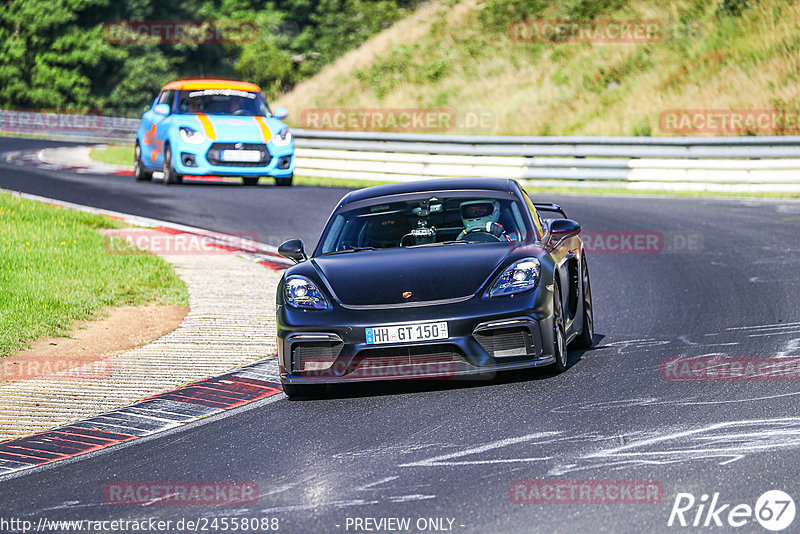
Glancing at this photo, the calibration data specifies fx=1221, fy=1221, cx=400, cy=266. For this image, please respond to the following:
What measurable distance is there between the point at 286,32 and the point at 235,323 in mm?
71118

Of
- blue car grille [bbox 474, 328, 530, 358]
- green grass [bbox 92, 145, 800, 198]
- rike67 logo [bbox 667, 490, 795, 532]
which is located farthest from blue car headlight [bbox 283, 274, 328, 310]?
green grass [bbox 92, 145, 800, 198]

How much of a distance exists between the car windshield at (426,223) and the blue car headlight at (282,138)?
11.4 metres

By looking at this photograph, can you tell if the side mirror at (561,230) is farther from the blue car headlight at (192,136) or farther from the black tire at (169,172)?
the black tire at (169,172)

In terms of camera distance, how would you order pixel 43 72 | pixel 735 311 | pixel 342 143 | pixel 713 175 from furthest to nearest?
1. pixel 43 72
2. pixel 342 143
3. pixel 713 175
4. pixel 735 311

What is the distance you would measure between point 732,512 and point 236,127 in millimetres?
15926

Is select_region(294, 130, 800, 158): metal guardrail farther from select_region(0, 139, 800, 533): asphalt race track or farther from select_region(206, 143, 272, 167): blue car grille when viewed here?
select_region(0, 139, 800, 533): asphalt race track

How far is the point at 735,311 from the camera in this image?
10.5 metres

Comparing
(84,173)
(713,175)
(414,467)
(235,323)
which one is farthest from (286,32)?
(414,467)

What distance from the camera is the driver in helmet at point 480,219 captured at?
8760 millimetres

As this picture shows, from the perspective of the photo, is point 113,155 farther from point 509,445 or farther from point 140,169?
point 509,445

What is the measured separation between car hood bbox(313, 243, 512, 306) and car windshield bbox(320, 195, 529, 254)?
11.5 inches

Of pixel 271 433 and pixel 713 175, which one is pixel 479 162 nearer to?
pixel 713 175

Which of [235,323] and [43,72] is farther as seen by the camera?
[43,72]

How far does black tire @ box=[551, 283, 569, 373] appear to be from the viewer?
312 inches
